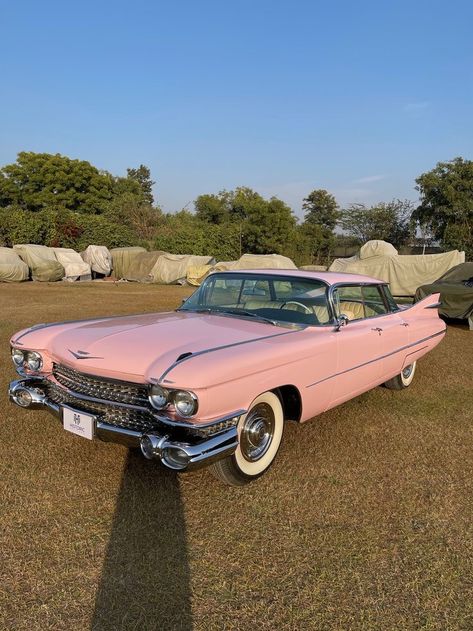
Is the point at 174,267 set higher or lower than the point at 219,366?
lower

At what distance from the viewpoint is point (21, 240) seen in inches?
1184

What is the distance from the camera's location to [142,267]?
27.0 m

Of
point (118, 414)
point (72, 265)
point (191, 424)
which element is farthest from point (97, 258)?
point (191, 424)

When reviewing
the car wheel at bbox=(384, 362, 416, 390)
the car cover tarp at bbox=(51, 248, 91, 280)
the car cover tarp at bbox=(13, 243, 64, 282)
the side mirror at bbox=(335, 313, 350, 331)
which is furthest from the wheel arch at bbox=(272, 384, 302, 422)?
the car cover tarp at bbox=(51, 248, 91, 280)

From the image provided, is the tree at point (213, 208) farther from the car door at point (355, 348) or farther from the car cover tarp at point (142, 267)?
the car door at point (355, 348)

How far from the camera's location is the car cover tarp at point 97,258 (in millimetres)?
27141

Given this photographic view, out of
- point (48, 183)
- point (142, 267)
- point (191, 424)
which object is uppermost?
point (48, 183)

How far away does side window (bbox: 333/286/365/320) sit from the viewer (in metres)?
4.08

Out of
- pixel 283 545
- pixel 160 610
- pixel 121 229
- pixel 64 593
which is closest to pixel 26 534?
pixel 64 593

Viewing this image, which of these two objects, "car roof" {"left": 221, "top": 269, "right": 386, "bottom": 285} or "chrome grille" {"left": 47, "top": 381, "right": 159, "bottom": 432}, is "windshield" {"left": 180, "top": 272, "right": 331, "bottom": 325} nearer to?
"car roof" {"left": 221, "top": 269, "right": 386, "bottom": 285}

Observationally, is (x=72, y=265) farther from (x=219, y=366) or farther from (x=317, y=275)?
(x=219, y=366)

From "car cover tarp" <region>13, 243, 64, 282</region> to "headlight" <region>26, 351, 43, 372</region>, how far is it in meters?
A: 22.1

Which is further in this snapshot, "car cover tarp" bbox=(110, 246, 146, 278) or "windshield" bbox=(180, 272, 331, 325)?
"car cover tarp" bbox=(110, 246, 146, 278)

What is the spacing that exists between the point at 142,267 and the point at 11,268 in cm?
708
